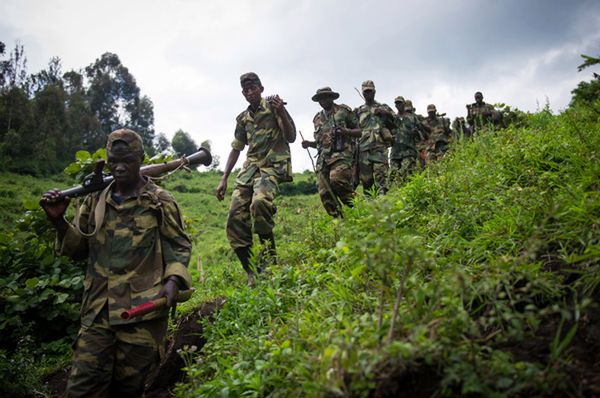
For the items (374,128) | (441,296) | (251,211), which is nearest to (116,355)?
(441,296)

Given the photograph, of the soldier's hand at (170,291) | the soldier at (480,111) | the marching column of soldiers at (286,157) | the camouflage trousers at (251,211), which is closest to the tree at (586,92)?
the soldier at (480,111)

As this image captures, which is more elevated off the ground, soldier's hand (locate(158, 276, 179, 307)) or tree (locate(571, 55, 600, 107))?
tree (locate(571, 55, 600, 107))

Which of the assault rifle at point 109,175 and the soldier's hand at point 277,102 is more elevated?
the soldier's hand at point 277,102

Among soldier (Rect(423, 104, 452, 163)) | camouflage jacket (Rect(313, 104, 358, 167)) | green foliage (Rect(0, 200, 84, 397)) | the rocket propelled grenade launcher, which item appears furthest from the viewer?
soldier (Rect(423, 104, 452, 163))

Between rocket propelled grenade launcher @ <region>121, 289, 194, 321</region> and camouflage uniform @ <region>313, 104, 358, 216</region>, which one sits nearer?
rocket propelled grenade launcher @ <region>121, 289, 194, 321</region>

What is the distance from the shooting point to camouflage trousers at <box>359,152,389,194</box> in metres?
7.84

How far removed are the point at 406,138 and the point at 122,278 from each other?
30.8 feet

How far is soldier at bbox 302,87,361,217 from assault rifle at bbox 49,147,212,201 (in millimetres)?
2467

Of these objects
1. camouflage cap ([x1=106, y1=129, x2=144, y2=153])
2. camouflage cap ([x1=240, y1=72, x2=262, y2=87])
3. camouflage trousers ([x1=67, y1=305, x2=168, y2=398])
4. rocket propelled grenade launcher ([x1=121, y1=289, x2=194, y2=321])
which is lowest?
camouflage trousers ([x1=67, y1=305, x2=168, y2=398])

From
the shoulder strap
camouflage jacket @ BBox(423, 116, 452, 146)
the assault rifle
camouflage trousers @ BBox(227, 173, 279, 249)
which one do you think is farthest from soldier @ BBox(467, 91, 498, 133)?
the shoulder strap

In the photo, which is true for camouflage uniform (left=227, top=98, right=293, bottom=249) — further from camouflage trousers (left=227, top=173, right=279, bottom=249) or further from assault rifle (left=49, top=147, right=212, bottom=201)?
assault rifle (left=49, top=147, right=212, bottom=201)

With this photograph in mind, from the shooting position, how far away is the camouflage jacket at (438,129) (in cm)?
1369

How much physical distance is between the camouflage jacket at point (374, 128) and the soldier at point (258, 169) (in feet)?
10.3

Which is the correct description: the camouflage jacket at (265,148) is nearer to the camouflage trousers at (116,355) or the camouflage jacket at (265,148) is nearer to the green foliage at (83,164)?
the green foliage at (83,164)
